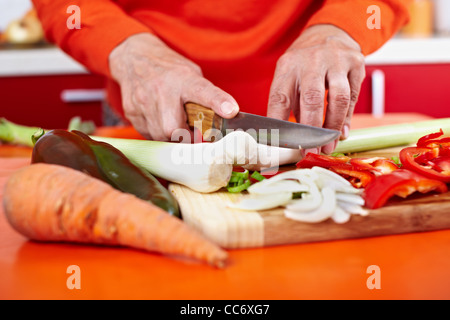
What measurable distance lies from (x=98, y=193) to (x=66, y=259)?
122 mm

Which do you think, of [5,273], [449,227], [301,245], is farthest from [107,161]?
[449,227]

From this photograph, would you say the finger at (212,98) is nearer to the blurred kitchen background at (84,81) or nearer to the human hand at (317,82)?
the human hand at (317,82)

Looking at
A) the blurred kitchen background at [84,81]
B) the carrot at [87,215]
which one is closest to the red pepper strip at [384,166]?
the carrot at [87,215]

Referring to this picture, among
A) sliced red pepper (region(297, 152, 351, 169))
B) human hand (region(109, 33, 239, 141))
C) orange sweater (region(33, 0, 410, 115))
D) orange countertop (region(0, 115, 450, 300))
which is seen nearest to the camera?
orange countertop (region(0, 115, 450, 300))

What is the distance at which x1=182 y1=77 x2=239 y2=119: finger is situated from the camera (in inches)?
45.7

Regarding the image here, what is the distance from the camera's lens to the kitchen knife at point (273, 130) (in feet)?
3.61

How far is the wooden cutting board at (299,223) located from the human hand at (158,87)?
0.32 meters

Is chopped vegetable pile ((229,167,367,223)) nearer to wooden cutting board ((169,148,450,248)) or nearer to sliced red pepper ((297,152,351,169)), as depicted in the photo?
wooden cutting board ((169,148,450,248))

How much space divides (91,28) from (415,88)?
7.82 feet

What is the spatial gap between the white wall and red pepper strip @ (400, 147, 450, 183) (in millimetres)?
3314

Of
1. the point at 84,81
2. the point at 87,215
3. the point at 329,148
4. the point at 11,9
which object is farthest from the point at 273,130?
the point at 11,9

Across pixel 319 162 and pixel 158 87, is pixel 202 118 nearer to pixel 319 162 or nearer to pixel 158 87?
pixel 158 87

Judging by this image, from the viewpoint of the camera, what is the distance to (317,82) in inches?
49.2

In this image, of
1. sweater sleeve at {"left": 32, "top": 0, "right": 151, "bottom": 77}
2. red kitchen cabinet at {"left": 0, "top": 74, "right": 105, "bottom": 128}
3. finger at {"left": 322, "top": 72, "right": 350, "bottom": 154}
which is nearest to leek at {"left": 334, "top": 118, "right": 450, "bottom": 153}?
finger at {"left": 322, "top": 72, "right": 350, "bottom": 154}
